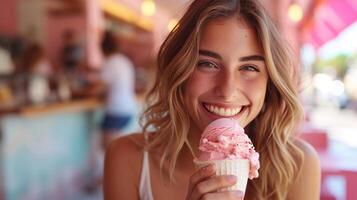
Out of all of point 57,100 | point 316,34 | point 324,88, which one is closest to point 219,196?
point 57,100

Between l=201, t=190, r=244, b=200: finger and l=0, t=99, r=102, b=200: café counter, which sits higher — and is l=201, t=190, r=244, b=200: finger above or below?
above

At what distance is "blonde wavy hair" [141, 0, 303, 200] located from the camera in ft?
3.92

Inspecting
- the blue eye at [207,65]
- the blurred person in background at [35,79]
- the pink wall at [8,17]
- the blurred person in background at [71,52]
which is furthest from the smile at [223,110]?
the blurred person in background at [71,52]

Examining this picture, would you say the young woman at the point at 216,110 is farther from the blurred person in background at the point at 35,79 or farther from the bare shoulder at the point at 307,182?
the blurred person in background at the point at 35,79

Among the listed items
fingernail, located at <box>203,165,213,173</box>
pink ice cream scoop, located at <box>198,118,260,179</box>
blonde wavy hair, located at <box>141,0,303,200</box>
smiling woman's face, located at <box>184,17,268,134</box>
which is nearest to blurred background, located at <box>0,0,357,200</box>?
blonde wavy hair, located at <box>141,0,303,200</box>

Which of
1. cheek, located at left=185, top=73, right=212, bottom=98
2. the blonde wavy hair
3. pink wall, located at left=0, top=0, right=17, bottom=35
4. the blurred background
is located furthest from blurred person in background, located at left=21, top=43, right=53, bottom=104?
cheek, located at left=185, top=73, right=212, bottom=98

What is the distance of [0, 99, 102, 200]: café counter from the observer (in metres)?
3.85

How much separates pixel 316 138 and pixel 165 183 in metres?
2.20

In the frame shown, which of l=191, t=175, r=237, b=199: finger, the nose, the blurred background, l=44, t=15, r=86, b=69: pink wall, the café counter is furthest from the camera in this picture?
l=44, t=15, r=86, b=69: pink wall

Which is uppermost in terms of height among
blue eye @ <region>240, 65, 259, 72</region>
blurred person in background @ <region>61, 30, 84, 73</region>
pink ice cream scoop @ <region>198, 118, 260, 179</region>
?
blurred person in background @ <region>61, 30, 84, 73</region>

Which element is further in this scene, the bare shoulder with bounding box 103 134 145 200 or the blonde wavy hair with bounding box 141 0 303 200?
the bare shoulder with bounding box 103 134 145 200

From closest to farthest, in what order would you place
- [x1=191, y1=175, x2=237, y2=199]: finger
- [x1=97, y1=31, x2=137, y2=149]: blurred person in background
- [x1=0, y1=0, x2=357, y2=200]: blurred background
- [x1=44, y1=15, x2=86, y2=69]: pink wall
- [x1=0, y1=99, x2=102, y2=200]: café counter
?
[x1=191, y1=175, x2=237, y2=199]: finger → [x1=0, y1=0, x2=357, y2=200]: blurred background → [x1=0, y1=99, x2=102, y2=200]: café counter → [x1=97, y1=31, x2=137, y2=149]: blurred person in background → [x1=44, y1=15, x2=86, y2=69]: pink wall

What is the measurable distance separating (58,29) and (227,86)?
9.11 meters

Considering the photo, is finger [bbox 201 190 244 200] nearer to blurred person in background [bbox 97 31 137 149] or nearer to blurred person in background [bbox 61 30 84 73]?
blurred person in background [bbox 97 31 137 149]
